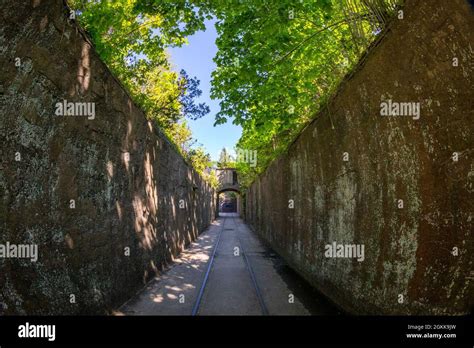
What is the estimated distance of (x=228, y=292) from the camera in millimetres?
7262

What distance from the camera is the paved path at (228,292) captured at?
5969 mm

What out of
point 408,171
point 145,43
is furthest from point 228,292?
point 145,43

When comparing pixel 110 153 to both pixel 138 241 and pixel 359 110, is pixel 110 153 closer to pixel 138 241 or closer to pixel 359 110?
pixel 138 241

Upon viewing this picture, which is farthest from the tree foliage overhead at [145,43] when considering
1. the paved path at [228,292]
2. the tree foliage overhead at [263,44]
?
the paved path at [228,292]

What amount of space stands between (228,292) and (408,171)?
4.95 meters

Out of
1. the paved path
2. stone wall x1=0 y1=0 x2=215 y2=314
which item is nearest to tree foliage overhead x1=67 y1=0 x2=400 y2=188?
stone wall x1=0 y1=0 x2=215 y2=314

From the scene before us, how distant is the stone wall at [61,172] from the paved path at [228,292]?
→ 0.73 metres

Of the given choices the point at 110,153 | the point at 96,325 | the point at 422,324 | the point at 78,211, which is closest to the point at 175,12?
the point at 110,153

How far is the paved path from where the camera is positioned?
5.97 metres

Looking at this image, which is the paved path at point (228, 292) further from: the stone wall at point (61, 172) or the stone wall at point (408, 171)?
the stone wall at point (408, 171)

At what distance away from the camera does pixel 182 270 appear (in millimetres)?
9656

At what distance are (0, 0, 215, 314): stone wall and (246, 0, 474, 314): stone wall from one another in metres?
4.27

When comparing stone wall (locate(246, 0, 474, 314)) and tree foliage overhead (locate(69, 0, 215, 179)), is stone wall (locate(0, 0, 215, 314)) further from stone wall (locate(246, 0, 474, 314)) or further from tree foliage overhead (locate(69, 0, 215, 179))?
stone wall (locate(246, 0, 474, 314))

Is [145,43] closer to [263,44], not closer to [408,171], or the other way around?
[263,44]
